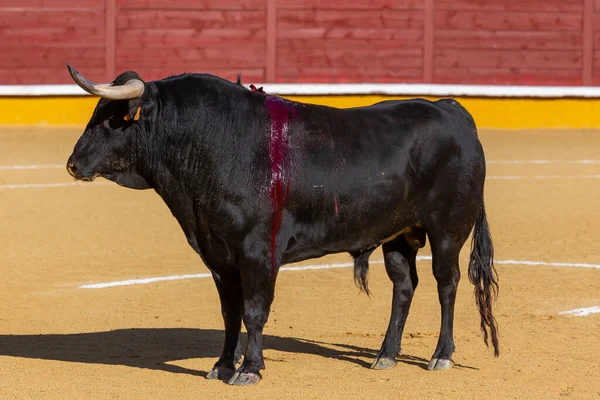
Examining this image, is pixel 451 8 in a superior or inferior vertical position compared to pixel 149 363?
superior

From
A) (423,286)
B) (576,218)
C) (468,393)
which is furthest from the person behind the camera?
(576,218)

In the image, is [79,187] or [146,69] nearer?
[79,187]

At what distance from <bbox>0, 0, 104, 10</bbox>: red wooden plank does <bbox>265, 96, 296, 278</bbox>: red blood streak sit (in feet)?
36.7

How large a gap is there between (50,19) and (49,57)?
469 millimetres

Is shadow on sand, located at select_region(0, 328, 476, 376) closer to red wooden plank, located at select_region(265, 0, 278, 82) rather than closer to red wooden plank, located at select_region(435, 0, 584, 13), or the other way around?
red wooden plank, located at select_region(265, 0, 278, 82)

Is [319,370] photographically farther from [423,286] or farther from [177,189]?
[423,286]

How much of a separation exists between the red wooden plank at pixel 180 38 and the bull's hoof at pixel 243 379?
1133cm

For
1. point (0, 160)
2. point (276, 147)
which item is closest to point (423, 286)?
point (276, 147)

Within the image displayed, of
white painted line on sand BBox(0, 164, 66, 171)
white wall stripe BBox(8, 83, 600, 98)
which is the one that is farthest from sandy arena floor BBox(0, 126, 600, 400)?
white wall stripe BBox(8, 83, 600, 98)

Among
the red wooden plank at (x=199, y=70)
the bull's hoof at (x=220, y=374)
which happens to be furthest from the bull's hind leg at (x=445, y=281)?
the red wooden plank at (x=199, y=70)

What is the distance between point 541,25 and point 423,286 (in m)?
9.88

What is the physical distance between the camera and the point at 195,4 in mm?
16234

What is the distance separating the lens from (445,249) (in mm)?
5633

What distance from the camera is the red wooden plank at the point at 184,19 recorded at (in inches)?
638
